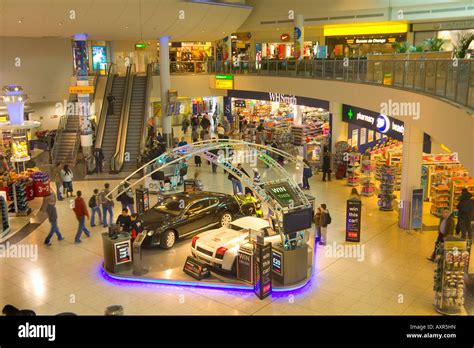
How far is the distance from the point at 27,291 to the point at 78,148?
48.8 ft

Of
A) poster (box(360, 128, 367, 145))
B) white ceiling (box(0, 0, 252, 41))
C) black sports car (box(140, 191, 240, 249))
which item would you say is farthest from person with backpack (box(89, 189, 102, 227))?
poster (box(360, 128, 367, 145))

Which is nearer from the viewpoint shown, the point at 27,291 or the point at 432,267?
the point at 27,291

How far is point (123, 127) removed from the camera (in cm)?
2553

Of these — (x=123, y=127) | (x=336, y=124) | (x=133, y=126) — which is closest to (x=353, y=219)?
(x=336, y=124)

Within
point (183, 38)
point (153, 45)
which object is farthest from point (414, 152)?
point (153, 45)

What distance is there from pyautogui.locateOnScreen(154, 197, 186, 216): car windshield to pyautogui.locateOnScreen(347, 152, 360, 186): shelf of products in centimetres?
866

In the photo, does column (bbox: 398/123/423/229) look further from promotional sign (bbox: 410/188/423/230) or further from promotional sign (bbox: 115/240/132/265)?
promotional sign (bbox: 115/240/132/265)

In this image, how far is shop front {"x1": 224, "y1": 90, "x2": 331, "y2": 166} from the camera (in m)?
24.9

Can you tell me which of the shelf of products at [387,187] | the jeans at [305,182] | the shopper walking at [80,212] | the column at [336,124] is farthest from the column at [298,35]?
the shopper walking at [80,212]

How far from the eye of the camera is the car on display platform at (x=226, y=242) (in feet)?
38.5

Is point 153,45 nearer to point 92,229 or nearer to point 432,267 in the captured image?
point 92,229

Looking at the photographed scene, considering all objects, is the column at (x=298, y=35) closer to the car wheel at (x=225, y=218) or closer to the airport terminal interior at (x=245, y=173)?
the airport terminal interior at (x=245, y=173)

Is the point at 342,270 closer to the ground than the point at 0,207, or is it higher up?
closer to the ground

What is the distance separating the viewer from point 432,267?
1250 centimetres
